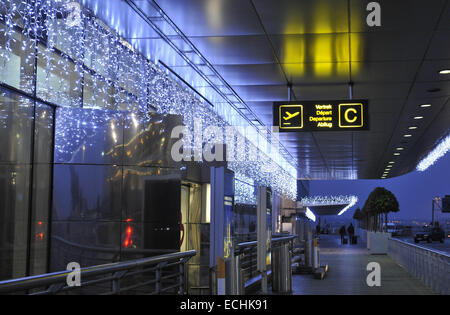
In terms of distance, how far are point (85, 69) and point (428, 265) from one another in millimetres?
7910

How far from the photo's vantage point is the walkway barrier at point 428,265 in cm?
1068

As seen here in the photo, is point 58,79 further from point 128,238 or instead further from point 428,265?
point 428,265

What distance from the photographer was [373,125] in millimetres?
18578

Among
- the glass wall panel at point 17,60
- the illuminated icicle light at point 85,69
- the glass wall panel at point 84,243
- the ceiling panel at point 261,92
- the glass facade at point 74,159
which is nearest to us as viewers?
the glass wall panel at point 17,60

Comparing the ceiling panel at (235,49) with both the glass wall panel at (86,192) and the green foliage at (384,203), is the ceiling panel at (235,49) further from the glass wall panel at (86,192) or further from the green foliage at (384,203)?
the green foliage at (384,203)

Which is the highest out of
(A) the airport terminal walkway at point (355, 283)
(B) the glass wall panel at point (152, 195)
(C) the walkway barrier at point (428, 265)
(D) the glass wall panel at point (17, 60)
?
(D) the glass wall panel at point (17, 60)

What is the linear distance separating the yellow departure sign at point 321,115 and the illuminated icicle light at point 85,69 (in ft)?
9.32

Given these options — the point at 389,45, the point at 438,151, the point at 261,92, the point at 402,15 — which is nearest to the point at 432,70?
the point at 389,45

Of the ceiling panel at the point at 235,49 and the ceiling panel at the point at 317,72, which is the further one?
the ceiling panel at the point at 317,72

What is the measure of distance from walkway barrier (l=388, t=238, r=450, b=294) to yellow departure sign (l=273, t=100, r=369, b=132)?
9.24 ft

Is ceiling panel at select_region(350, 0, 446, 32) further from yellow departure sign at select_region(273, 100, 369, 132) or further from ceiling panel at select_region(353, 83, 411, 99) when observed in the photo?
ceiling panel at select_region(353, 83, 411, 99)

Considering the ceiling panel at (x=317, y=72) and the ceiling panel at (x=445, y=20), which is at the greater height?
the ceiling panel at (x=445, y=20)

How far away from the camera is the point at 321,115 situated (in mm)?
11742

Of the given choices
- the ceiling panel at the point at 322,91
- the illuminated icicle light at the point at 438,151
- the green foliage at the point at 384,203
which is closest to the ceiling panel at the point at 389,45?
the ceiling panel at the point at 322,91
